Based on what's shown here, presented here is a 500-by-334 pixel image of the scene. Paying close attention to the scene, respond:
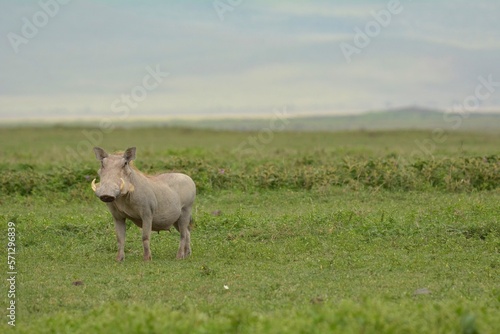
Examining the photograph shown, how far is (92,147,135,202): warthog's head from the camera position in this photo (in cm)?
1141

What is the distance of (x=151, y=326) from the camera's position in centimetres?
685

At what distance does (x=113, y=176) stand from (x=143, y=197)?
2.53 feet

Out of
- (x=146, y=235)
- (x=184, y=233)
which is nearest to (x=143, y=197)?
(x=146, y=235)

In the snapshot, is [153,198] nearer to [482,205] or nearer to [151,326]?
[151,326]

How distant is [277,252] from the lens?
12711 mm

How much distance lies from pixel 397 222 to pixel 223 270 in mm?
4179

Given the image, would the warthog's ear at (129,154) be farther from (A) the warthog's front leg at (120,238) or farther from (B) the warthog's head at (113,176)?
(A) the warthog's front leg at (120,238)

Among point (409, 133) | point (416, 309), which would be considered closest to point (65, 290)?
point (416, 309)

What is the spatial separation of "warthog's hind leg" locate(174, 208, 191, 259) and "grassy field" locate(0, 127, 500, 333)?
0.21 m

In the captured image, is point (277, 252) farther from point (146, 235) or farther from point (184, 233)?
point (146, 235)

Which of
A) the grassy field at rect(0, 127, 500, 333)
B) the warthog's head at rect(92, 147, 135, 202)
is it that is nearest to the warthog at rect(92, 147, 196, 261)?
the warthog's head at rect(92, 147, 135, 202)

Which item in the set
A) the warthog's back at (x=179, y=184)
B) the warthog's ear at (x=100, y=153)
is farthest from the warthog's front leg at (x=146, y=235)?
the warthog's ear at (x=100, y=153)

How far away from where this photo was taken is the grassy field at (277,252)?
7.39 m

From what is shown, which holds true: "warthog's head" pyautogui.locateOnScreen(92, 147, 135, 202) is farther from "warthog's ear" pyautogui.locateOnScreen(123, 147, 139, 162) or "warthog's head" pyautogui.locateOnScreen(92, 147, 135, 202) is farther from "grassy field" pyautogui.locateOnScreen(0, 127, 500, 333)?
"grassy field" pyautogui.locateOnScreen(0, 127, 500, 333)
